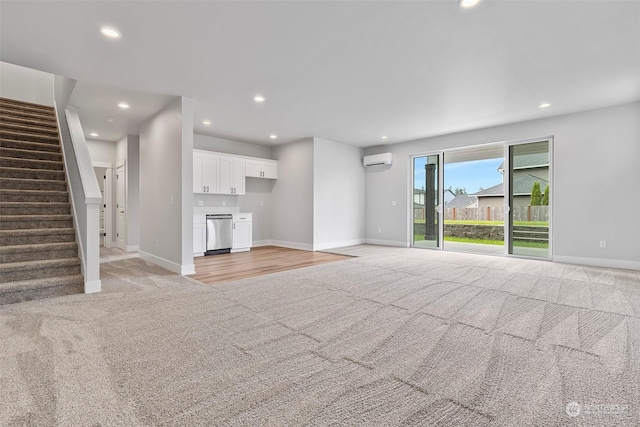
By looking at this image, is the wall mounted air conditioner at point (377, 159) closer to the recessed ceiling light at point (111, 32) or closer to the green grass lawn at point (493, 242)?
the green grass lawn at point (493, 242)

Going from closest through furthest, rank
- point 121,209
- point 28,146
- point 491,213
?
point 28,146, point 121,209, point 491,213

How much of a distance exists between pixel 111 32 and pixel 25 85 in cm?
590

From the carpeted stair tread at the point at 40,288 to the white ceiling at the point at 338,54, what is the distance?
2.47 m

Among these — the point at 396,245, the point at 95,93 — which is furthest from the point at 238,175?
the point at 396,245

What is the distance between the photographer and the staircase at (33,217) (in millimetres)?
3318

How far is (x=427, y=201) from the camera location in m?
7.28

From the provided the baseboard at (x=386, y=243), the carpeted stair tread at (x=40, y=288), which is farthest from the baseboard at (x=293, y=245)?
the carpeted stair tread at (x=40, y=288)

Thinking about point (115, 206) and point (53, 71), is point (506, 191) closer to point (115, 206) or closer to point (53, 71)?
point (53, 71)

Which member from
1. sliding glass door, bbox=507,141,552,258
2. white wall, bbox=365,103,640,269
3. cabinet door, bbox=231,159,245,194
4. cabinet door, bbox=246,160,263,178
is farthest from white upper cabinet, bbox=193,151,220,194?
sliding glass door, bbox=507,141,552,258

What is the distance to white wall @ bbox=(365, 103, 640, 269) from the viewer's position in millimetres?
4695

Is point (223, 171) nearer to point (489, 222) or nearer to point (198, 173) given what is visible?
point (198, 173)

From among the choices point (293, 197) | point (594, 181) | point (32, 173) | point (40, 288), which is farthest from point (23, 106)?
point (594, 181)

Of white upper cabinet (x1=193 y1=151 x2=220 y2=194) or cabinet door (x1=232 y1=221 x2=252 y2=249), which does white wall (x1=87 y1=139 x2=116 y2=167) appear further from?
cabinet door (x1=232 y1=221 x2=252 y2=249)

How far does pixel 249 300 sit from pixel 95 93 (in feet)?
12.5
